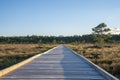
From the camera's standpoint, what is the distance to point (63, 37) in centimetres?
10262

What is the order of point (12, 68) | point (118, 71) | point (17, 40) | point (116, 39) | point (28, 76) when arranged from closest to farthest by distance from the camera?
point (28, 76) < point (12, 68) < point (118, 71) < point (116, 39) < point (17, 40)

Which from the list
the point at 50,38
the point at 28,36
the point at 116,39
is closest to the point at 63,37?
the point at 50,38

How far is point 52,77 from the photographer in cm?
706

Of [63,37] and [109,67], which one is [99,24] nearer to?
[109,67]

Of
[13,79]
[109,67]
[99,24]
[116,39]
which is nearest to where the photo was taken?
[13,79]

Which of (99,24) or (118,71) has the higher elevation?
(99,24)

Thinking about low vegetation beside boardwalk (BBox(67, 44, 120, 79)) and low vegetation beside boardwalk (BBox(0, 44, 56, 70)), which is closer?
low vegetation beside boardwalk (BBox(67, 44, 120, 79))

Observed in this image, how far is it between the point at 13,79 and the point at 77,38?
300ft

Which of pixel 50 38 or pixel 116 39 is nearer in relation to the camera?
pixel 116 39

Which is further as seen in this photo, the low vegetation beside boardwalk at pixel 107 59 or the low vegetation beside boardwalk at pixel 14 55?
the low vegetation beside boardwalk at pixel 14 55

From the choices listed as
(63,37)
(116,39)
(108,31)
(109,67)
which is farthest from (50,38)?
(109,67)

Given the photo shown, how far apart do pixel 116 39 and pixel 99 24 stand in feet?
128

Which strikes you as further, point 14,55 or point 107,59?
point 14,55

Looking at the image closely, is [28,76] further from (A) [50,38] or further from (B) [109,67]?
(A) [50,38]
